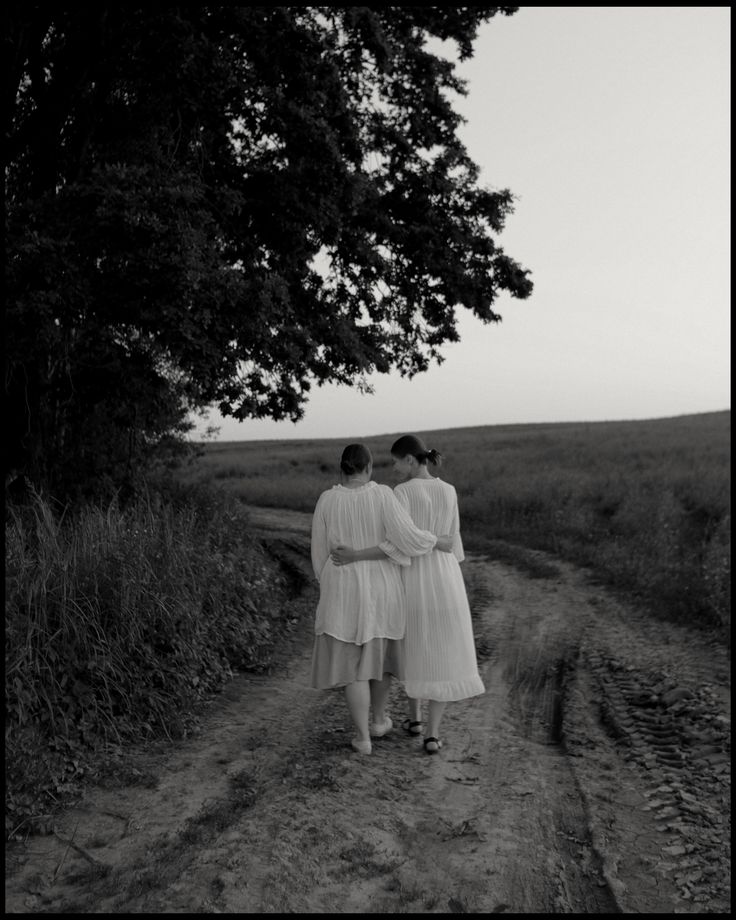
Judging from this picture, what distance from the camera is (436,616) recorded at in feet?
19.8

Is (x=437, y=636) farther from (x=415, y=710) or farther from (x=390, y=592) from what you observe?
(x=415, y=710)

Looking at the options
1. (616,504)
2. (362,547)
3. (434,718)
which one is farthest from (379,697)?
(616,504)

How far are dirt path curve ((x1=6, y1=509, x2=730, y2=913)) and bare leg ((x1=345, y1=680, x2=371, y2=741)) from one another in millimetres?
197

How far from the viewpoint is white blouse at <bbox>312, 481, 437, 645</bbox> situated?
585cm

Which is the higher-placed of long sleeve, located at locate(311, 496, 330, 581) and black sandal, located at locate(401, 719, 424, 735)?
long sleeve, located at locate(311, 496, 330, 581)

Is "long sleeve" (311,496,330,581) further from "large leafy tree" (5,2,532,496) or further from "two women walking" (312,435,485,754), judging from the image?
"large leafy tree" (5,2,532,496)

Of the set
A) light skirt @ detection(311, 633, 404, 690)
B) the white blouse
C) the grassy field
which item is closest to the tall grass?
light skirt @ detection(311, 633, 404, 690)

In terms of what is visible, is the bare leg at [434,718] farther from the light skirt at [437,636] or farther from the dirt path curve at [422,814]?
the dirt path curve at [422,814]

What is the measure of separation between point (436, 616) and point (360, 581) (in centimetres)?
68

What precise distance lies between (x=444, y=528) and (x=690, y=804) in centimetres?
260

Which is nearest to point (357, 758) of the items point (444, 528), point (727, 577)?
point (444, 528)

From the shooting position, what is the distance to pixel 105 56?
10445 mm

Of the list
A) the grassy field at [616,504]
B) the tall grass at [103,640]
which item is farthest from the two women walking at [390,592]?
the grassy field at [616,504]

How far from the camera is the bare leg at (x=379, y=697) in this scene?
6.26 m
